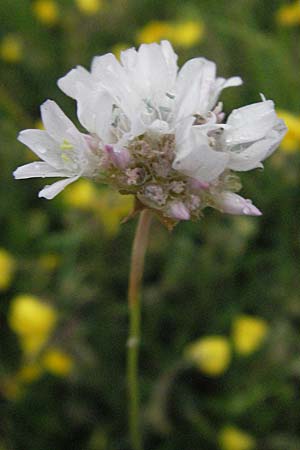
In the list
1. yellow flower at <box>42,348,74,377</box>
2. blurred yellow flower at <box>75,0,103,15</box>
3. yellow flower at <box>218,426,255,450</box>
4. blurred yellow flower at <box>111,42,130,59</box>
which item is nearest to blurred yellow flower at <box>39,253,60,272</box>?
yellow flower at <box>42,348,74,377</box>

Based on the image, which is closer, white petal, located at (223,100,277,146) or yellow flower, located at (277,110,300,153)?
white petal, located at (223,100,277,146)

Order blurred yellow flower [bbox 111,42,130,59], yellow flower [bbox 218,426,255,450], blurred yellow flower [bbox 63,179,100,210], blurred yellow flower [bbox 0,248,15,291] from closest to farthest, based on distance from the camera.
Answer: yellow flower [bbox 218,426,255,450] → blurred yellow flower [bbox 0,248,15,291] → blurred yellow flower [bbox 63,179,100,210] → blurred yellow flower [bbox 111,42,130,59]

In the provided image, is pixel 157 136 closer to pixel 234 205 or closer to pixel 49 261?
pixel 234 205

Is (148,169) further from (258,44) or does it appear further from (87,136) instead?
(258,44)

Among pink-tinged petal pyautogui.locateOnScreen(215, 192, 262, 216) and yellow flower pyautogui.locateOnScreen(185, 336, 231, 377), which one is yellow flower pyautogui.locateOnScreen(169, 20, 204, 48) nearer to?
yellow flower pyautogui.locateOnScreen(185, 336, 231, 377)

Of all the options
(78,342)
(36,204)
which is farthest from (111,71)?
(36,204)

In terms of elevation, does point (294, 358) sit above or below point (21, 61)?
below

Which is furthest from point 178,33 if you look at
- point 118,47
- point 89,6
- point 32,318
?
point 32,318
